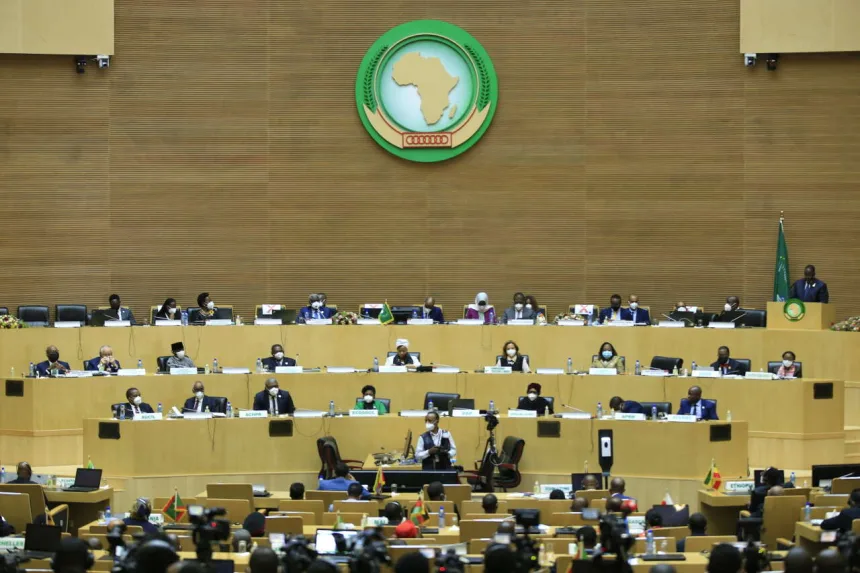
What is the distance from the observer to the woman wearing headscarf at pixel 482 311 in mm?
21188

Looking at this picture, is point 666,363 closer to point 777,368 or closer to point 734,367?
point 734,367

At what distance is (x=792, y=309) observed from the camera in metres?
20.0

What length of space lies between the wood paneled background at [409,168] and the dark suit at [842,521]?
9.50 m

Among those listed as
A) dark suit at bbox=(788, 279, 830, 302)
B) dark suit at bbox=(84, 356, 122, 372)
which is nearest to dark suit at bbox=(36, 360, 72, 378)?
dark suit at bbox=(84, 356, 122, 372)

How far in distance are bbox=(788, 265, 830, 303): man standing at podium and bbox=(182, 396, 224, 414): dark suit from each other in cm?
849

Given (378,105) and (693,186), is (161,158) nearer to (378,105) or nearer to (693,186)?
(378,105)

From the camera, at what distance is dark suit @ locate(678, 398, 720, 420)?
1789 centimetres

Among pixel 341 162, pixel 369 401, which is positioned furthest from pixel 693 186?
pixel 369 401

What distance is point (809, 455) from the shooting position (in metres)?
18.4

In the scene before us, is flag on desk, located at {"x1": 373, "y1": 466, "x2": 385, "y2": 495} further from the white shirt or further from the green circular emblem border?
the green circular emblem border

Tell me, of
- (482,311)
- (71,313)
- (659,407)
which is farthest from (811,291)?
(71,313)

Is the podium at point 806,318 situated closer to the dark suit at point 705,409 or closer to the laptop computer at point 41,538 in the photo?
the dark suit at point 705,409

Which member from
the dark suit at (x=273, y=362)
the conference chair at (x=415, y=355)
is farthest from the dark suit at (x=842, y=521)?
the dark suit at (x=273, y=362)

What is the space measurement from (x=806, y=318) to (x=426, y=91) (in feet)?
22.4
